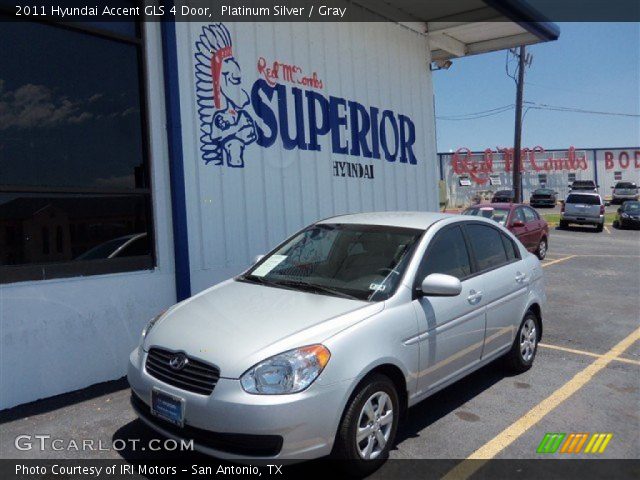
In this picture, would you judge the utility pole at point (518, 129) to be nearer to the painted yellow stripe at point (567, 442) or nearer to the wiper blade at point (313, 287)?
the painted yellow stripe at point (567, 442)

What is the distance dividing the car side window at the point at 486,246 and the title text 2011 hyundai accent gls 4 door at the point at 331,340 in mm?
21

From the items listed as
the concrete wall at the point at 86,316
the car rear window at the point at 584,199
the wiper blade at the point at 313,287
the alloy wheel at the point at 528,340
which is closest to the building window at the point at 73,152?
the concrete wall at the point at 86,316

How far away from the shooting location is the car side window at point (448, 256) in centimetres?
408

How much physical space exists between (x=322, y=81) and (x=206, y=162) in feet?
7.97

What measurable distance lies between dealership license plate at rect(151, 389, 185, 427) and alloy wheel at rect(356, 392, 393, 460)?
1031 millimetres

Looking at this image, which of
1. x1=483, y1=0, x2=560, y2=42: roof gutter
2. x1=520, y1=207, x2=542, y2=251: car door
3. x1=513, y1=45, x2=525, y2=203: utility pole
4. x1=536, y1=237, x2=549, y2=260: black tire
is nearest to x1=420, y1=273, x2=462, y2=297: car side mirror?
x1=483, y1=0, x2=560, y2=42: roof gutter

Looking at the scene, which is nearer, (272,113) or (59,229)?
(59,229)

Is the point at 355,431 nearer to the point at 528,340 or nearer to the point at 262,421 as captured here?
the point at 262,421

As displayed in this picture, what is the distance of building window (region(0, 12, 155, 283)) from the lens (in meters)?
4.72

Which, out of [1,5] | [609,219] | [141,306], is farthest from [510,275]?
[609,219]

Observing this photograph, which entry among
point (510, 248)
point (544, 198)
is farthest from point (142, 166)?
point (544, 198)

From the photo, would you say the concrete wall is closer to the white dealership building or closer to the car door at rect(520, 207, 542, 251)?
the white dealership building

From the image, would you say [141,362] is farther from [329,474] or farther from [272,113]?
[272,113]

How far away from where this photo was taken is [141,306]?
5512 mm
